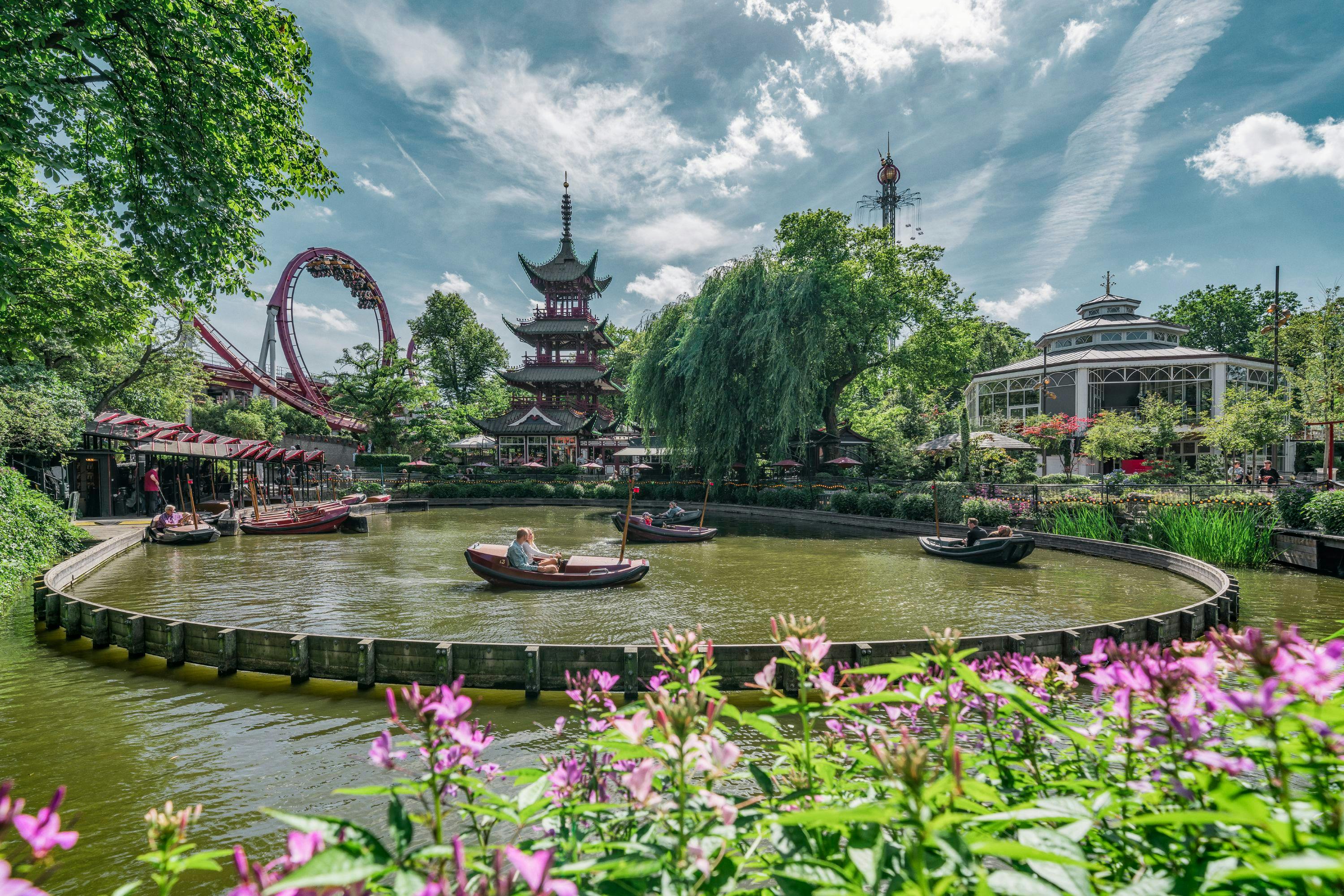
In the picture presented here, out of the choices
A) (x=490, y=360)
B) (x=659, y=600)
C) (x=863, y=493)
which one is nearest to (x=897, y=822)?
(x=659, y=600)

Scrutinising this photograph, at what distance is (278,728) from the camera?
20.5 ft

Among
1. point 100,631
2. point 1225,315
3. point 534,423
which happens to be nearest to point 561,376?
point 534,423

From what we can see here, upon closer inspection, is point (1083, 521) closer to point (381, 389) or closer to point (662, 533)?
point (662, 533)

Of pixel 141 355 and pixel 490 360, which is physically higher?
pixel 490 360

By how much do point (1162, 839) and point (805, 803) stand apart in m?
0.80

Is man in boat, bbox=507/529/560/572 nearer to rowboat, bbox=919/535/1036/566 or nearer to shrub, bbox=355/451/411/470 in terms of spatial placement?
rowboat, bbox=919/535/1036/566

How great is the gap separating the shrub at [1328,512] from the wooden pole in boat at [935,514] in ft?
26.4

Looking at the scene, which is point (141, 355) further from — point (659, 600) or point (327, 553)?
point (659, 600)

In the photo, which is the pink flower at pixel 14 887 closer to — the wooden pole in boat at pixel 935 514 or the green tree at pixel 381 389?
the wooden pole in boat at pixel 935 514

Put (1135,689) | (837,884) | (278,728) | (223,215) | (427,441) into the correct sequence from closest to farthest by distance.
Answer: (837,884), (1135,689), (278,728), (223,215), (427,441)

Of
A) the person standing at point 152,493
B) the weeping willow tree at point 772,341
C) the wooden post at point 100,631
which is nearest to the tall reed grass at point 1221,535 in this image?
the weeping willow tree at point 772,341

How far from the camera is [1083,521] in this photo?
17.2 meters

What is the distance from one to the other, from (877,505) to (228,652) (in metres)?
20.8

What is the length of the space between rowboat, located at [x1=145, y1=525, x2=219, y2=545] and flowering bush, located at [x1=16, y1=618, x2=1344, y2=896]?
2116cm
